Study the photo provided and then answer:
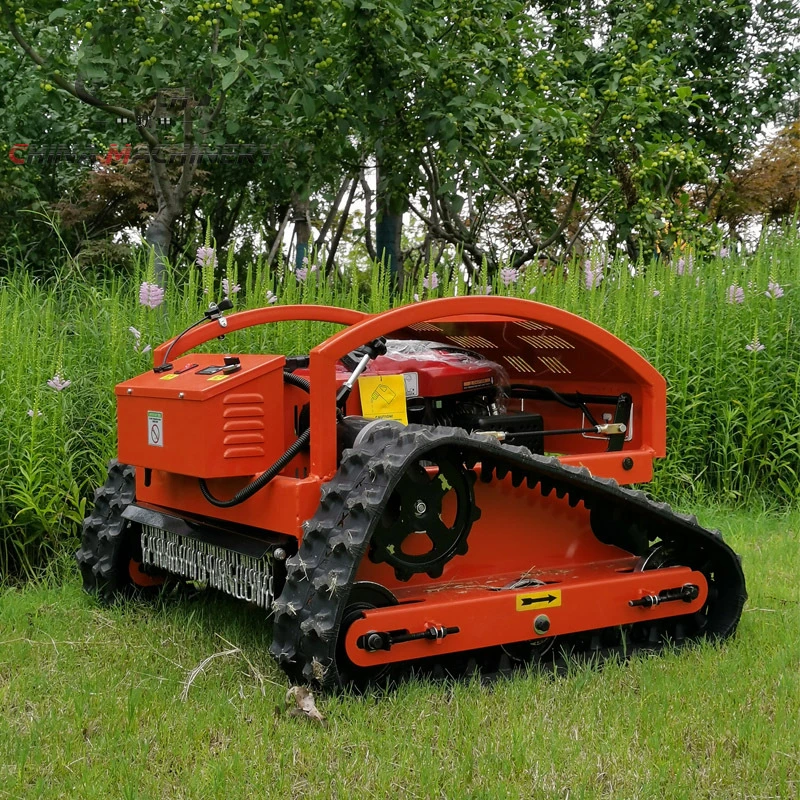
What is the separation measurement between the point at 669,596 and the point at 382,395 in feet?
3.28

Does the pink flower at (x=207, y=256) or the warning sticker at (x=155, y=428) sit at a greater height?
the pink flower at (x=207, y=256)

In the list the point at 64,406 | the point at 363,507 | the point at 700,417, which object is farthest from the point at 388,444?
the point at 700,417

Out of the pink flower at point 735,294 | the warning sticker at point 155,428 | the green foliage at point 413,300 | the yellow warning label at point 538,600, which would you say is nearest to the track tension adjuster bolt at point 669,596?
the yellow warning label at point 538,600

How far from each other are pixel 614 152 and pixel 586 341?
15.7 ft

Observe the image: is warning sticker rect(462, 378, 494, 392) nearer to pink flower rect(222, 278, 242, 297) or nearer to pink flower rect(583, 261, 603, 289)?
pink flower rect(222, 278, 242, 297)

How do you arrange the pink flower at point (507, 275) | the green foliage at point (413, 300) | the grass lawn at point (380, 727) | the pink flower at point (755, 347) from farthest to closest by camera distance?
the pink flower at point (507, 275) < the pink flower at point (755, 347) < the green foliage at point (413, 300) < the grass lawn at point (380, 727)

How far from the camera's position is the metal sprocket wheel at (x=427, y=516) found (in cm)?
262

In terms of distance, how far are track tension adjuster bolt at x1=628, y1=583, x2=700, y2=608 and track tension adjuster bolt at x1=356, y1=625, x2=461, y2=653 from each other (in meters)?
0.60

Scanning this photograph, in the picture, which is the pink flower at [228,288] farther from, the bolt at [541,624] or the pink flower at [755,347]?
the pink flower at [755,347]

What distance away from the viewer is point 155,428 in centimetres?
284

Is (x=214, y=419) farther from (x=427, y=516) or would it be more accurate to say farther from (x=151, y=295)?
(x=151, y=295)

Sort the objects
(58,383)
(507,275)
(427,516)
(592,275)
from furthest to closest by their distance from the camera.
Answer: (592,275) → (507,275) → (58,383) → (427,516)

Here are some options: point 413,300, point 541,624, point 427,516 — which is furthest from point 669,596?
point 413,300

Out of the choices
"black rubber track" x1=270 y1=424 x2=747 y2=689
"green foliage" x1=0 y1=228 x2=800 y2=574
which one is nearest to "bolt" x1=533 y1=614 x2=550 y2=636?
"black rubber track" x1=270 y1=424 x2=747 y2=689
